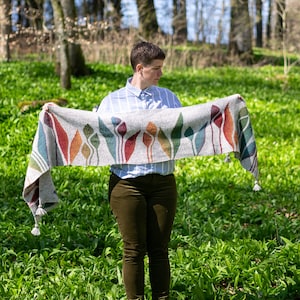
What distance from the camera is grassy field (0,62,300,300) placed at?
418cm

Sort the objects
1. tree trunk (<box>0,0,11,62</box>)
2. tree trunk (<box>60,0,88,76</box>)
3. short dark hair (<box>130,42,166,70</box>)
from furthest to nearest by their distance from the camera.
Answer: tree trunk (<box>0,0,11,62</box>) → tree trunk (<box>60,0,88,76</box>) → short dark hair (<box>130,42,166,70</box>)

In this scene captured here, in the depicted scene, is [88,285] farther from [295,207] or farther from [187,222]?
[295,207]

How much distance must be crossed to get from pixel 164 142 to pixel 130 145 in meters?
0.22

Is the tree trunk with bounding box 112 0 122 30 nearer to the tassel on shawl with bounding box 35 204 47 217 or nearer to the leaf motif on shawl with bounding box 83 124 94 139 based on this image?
the leaf motif on shawl with bounding box 83 124 94 139

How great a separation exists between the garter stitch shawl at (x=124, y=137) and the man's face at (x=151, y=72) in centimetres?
19

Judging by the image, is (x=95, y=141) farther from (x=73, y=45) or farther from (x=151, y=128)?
(x=73, y=45)

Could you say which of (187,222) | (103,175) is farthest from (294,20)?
(187,222)

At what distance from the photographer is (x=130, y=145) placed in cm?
348

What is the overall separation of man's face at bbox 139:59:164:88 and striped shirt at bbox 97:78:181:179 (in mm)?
69

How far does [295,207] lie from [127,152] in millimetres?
3488

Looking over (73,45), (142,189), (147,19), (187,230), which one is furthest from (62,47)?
(147,19)

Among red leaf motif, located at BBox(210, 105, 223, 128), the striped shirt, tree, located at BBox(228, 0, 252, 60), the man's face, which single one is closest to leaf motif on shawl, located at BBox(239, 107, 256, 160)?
red leaf motif, located at BBox(210, 105, 223, 128)

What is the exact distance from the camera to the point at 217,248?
488 centimetres

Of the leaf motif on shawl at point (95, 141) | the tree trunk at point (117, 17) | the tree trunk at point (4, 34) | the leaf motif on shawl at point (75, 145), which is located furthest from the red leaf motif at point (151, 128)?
the tree trunk at point (117, 17)
